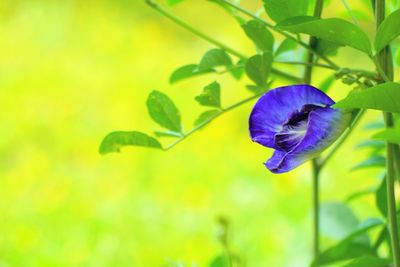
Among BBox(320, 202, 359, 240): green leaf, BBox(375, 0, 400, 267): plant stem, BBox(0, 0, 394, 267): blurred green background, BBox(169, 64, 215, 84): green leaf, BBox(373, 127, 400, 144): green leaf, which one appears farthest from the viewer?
BBox(0, 0, 394, 267): blurred green background

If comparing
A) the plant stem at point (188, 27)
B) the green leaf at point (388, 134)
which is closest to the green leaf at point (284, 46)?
the plant stem at point (188, 27)

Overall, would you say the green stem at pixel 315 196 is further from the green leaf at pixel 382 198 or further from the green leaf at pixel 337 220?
the green leaf at pixel 337 220

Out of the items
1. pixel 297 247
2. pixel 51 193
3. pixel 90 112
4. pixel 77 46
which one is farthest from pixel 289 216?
pixel 77 46

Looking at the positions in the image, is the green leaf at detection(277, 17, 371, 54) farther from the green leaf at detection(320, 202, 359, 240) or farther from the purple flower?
the green leaf at detection(320, 202, 359, 240)

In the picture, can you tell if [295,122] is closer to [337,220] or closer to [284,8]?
[284,8]

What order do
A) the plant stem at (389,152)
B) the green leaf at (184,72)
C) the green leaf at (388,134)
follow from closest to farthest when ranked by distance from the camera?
the green leaf at (388,134), the plant stem at (389,152), the green leaf at (184,72)

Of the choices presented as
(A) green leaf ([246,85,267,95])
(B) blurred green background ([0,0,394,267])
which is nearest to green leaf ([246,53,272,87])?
(A) green leaf ([246,85,267,95])
